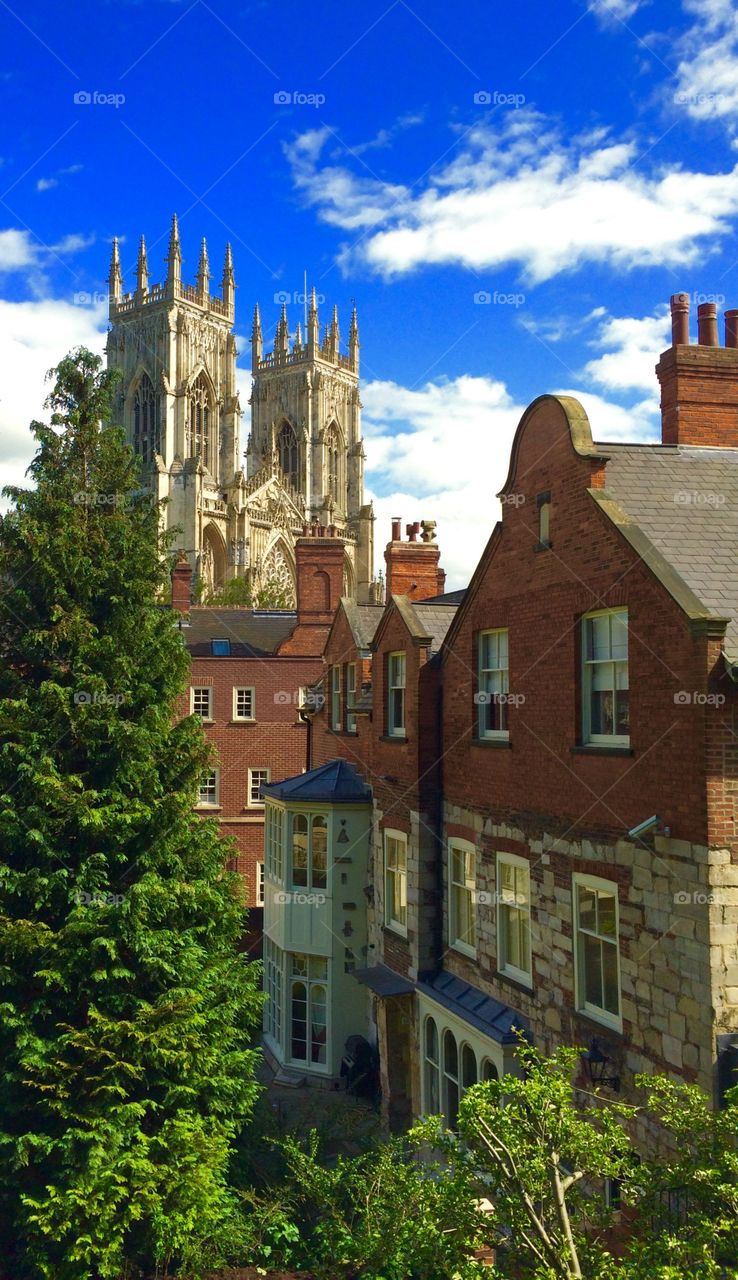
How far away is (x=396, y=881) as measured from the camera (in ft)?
64.3

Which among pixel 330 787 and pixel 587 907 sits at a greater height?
pixel 330 787

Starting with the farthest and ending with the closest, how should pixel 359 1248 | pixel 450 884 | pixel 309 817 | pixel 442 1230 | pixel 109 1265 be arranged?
pixel 309 817, pixel 450 884, pixel 109 1265, pixel 359 1248, pixel 442 1230

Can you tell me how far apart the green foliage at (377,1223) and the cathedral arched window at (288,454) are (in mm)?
121171

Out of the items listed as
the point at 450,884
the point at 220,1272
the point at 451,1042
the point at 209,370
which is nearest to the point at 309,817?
the point at 450,884

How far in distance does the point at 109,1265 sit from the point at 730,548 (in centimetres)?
1278

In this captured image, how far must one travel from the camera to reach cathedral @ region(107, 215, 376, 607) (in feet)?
346

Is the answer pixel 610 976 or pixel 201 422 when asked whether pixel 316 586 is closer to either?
pixel 610 976

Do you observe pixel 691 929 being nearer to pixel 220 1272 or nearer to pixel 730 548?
pixel 730 548

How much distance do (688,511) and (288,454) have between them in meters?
126

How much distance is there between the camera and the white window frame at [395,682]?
1943 cm

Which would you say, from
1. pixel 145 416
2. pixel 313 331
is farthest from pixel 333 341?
pixel 145 416

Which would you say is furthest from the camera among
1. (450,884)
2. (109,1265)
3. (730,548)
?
(450,884)

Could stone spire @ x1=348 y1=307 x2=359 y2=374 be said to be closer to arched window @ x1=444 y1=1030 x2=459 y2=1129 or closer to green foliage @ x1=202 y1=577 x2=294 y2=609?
green foliage @ x1=202 y1=577 x2=294 y2=609

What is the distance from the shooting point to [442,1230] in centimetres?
813
